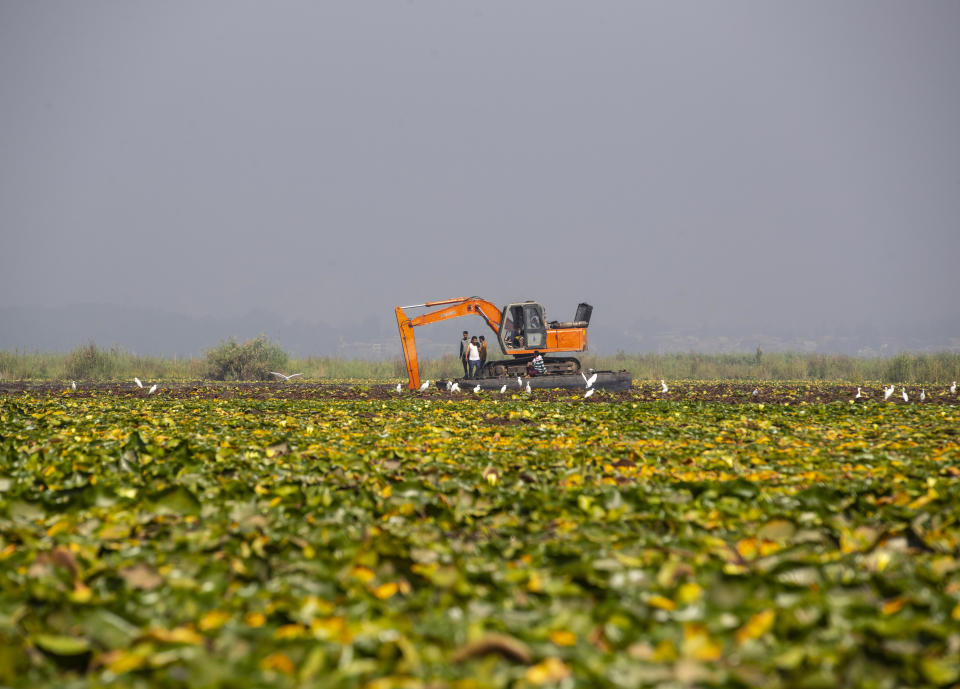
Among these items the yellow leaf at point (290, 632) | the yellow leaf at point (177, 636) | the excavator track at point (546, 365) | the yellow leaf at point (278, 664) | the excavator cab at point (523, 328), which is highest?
the excavator cab at point (523, 328)

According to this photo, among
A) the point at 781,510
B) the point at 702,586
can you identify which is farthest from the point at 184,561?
the point at 781,510

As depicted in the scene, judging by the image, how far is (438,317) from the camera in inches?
949

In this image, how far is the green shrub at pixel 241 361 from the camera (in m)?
35.8

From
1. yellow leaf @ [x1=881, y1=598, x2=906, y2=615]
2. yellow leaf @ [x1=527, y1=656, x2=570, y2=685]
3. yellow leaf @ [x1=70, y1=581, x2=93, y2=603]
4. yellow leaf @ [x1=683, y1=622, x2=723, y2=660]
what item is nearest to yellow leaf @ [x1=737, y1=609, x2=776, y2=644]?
yellow leaf @ [x1=683, y1=622, x2=723, y2=660]

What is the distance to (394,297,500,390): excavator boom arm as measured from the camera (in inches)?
949

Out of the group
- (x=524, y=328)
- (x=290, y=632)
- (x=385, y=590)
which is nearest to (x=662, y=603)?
(x=385, y=590)

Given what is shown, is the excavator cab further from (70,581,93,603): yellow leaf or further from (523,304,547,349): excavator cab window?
(70,581,93,603): yellow leaf

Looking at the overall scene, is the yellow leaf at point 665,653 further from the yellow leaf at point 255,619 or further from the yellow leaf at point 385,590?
the yellow leaf at point 255,619

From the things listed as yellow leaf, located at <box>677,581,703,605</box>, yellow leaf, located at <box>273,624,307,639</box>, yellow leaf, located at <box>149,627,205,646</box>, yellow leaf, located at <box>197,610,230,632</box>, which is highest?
yellow leaf, located at <box>677,581,703,605</box>

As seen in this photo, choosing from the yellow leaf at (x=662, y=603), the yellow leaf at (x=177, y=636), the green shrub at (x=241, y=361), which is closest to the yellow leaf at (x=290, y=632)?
the yellow leaf at (x=177, y=636)

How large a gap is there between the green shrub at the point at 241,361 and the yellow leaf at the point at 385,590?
3404cm

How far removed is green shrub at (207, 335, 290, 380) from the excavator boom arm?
14486 millimetres

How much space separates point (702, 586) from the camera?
3793 millimetres

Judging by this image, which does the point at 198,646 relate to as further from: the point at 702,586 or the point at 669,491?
the point at 669,491
